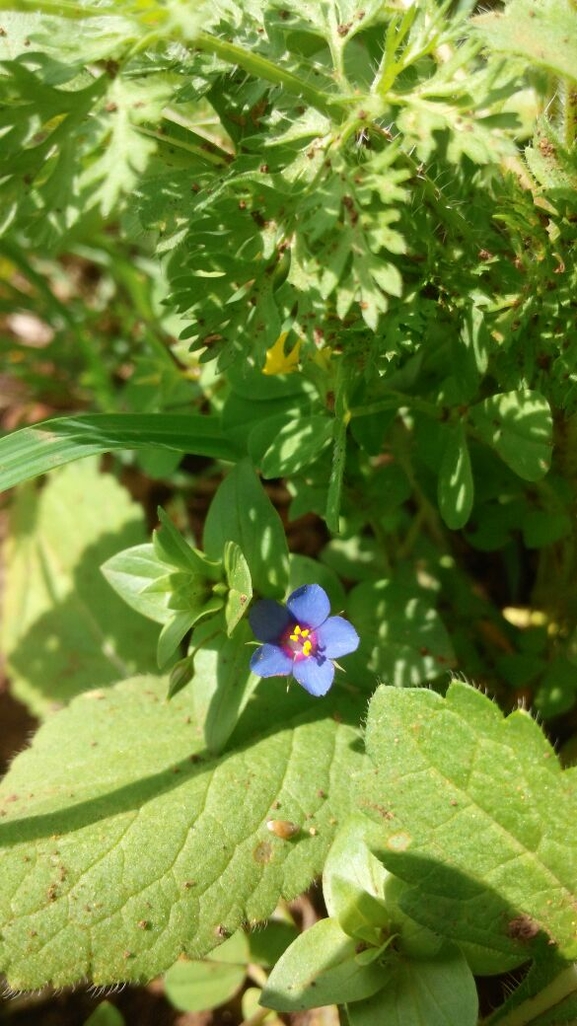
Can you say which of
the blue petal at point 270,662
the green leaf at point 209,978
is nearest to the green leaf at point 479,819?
the blue petal at point 270,662

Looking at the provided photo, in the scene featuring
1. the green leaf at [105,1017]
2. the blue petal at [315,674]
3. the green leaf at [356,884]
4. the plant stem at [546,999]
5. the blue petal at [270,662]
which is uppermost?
the blue petal at [270,662]

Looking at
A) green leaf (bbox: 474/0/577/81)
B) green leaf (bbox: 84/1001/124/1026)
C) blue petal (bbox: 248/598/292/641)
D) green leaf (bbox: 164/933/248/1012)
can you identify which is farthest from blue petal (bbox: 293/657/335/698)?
green leaf (bbox: 474/0/577/81)

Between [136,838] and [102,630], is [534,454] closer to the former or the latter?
[136,838]

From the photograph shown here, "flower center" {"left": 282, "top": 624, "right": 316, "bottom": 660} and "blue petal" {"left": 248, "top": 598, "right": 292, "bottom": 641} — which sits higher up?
"blue petal" {"left": 248, "top": 598, "right": 292, "bottom": 641}

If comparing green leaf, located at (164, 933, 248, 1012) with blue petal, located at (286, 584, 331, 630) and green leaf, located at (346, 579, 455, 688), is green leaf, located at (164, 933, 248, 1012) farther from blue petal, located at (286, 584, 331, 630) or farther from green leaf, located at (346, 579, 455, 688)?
blue petal, located at (286, 584, 331, 630)

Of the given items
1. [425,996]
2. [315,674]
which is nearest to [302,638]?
[315,674]

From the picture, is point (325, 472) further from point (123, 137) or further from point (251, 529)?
point (123, 137)

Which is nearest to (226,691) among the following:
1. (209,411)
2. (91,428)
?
(91,428)

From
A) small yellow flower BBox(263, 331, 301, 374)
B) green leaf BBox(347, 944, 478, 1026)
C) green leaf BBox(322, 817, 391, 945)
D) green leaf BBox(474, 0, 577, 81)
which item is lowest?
green leaf BBox(347, 944, 478, 1026)

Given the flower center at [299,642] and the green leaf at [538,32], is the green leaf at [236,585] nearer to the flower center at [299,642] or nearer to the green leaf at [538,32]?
the flower center at [299,642]
